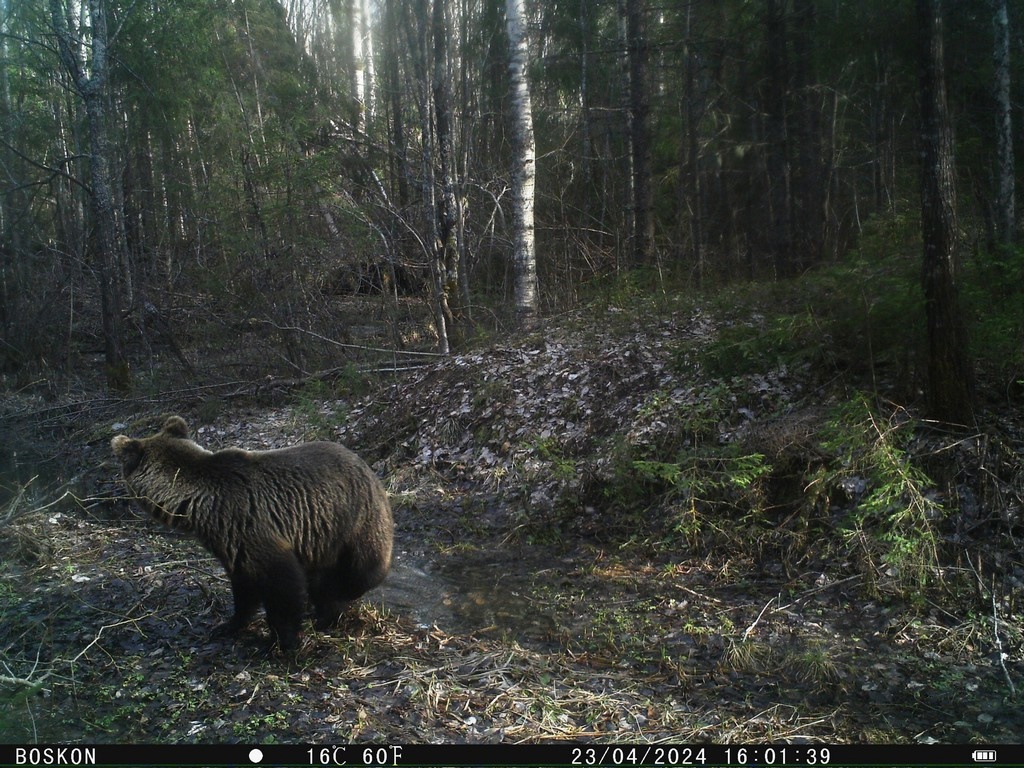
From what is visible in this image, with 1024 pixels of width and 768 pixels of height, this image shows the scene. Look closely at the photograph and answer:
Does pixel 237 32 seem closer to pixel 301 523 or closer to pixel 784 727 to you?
pixel 301 523

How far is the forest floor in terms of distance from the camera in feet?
16.7

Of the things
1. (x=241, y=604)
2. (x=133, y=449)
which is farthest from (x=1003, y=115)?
(x=133, y=449)

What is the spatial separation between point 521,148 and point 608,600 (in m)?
9.03

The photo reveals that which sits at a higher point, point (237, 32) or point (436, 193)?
point (237, 32)

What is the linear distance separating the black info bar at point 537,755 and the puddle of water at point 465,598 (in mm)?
1949

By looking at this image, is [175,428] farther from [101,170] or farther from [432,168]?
[101,170]

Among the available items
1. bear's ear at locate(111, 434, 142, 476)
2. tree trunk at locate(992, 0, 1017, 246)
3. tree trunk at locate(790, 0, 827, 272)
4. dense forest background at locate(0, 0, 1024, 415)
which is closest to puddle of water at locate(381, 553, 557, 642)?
bear's ear at locate(111, 434, 142, 476)

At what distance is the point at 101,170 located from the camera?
1653 centimetres

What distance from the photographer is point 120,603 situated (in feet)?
22.0

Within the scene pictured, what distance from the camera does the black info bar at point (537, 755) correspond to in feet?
14.5

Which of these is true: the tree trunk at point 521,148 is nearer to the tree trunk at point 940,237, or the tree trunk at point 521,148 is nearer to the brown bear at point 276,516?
the tree trunk at point 940,237

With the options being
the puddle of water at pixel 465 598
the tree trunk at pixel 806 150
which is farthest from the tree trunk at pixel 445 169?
the puddle of water at pixel 465 598

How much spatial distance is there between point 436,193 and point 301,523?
11151 mm

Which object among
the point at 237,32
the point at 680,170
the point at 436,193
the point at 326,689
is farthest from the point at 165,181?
the point at 326,689
